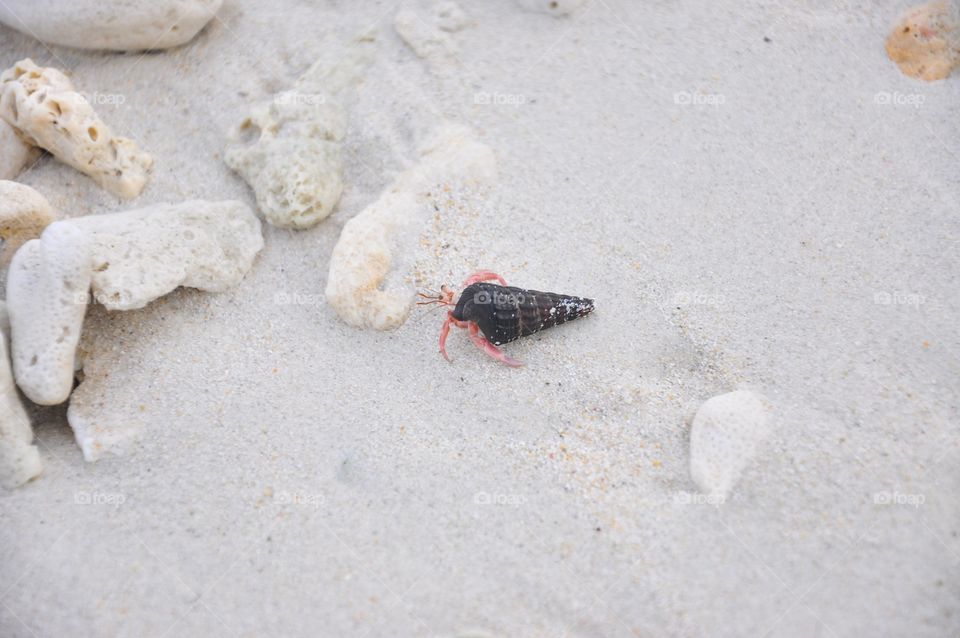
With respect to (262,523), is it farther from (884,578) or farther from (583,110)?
(583,110)

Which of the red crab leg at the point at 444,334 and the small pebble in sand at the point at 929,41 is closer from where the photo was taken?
the red crab leg at the point at 444,334

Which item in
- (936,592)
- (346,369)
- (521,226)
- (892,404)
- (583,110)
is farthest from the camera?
(583,110)

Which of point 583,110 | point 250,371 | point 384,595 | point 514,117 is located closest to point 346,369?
point 250,371

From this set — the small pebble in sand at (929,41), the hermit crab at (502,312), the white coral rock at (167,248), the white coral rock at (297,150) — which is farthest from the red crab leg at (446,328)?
the small pebble in sand at (929,41)

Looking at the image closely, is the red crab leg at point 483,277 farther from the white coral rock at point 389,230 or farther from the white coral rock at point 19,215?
the white coral rock at point 19,215

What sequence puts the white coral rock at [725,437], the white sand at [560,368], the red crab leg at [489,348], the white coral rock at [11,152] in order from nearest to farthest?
the white sand at [560,368] < the white coral rock at [725,437] < the red crab leg at [489,348] < the white coral rock at [11,152]

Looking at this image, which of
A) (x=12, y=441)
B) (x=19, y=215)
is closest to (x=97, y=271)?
(x=19, y=215)

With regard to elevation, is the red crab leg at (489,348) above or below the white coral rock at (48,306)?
below

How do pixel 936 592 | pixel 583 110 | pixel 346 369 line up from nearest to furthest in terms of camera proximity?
pixel 936 592 → pixel 346 369 → pixel 583 110
